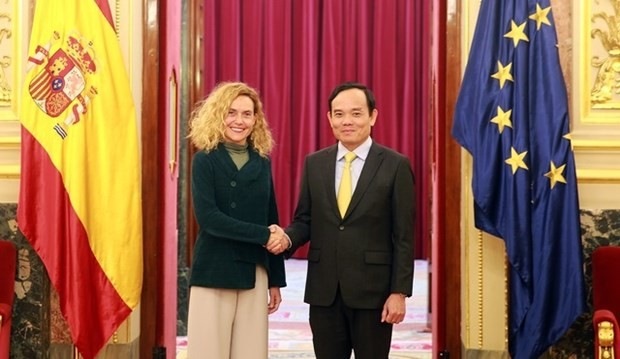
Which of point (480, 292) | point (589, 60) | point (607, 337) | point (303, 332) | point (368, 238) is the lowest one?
point (303, 332)

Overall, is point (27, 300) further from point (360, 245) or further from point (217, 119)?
point (360, 245)

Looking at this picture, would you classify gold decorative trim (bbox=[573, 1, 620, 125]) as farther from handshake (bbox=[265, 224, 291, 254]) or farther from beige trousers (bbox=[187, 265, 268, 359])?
beige trousers (bbox=[187, 265, 268, 359])

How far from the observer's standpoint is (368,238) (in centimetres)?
306

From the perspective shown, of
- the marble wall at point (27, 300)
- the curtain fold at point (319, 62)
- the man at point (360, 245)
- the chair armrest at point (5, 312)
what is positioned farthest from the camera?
the curtain fold at point (319, 62)

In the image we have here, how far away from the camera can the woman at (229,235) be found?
3115mm

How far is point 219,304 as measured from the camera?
3160 millimetres

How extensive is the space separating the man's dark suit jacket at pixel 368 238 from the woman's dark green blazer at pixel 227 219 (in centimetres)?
23

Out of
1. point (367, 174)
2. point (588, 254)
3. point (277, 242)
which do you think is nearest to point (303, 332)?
point (588, 254)

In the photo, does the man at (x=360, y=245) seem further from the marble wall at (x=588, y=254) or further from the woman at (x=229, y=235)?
the marble wall at (x=588, y=254)

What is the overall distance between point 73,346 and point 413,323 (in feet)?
10.6

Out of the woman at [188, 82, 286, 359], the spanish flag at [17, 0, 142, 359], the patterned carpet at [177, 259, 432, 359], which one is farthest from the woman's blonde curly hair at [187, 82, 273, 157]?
→ the patterned carpet at [177, 259, 432, 359]

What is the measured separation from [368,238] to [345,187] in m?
0.23

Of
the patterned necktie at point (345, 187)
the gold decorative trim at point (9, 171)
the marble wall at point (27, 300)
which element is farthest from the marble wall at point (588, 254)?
the gold decorative trim at point (9, 171)

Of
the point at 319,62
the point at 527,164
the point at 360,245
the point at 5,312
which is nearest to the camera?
the point at 360,245
